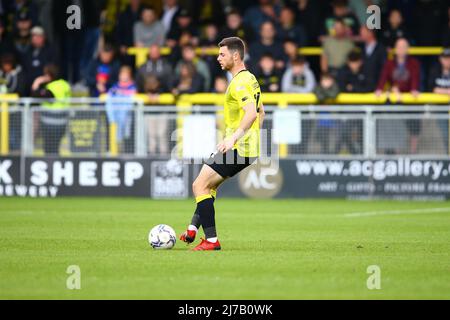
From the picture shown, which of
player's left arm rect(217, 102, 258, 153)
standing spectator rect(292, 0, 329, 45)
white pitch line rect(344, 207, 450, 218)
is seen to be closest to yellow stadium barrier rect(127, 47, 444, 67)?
standing spectator rect(292, 0, 329, 45)

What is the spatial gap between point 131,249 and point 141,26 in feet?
41.6

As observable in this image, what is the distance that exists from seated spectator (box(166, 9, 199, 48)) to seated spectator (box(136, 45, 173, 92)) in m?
1.03

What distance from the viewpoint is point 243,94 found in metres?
12.0

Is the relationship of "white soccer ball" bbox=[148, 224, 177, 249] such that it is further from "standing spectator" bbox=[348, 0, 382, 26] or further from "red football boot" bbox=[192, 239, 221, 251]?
"standing spectator" bbox=[348, 0, 382, 26]

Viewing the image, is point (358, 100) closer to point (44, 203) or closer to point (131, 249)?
point (44, 203)

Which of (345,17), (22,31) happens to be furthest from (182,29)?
(22,31)

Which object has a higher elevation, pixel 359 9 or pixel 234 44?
pixel 359 9

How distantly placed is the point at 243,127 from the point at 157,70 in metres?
11.6

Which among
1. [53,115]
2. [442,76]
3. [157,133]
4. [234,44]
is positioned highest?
[442,76]

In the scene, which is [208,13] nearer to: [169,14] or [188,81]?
[169,14]

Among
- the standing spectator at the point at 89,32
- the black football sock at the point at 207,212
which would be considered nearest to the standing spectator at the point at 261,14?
the standing spectator at the point at 89,32

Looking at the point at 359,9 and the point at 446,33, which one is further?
the point at 359,9

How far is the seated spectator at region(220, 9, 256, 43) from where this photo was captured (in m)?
23.8

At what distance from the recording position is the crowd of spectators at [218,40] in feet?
75.0
